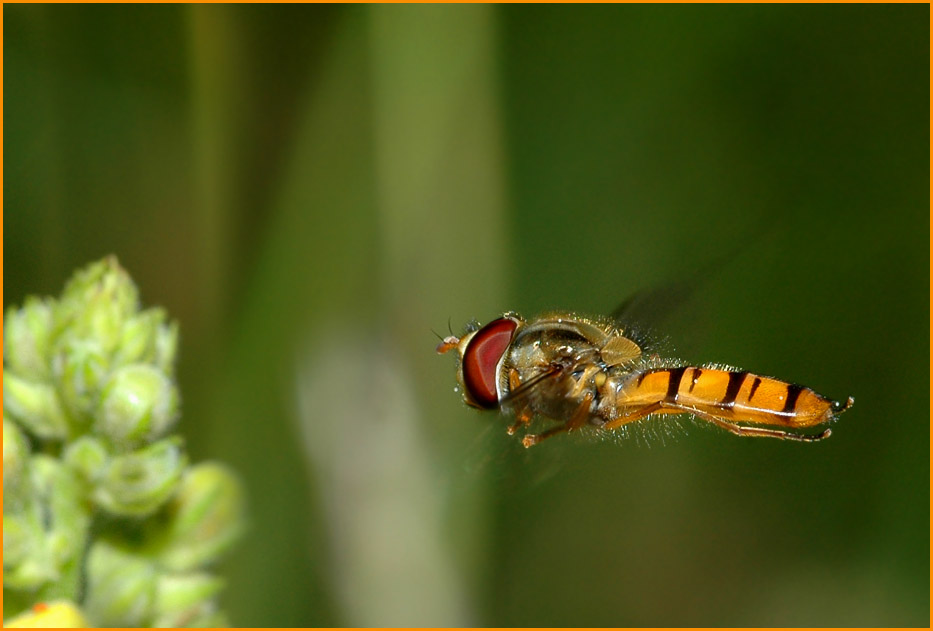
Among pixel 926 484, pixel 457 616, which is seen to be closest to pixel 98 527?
pixel 457 616

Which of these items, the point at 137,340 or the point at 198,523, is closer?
the point at 137,340

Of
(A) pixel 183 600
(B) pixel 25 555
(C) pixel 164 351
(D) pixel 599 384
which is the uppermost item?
(C) pixel 164 351

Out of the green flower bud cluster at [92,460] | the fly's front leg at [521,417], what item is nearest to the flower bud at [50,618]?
the green flower bud cluster at [92,460]

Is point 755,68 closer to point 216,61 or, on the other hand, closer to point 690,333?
point 690,333

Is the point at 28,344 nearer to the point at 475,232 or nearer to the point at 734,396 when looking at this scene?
the point at 734,396

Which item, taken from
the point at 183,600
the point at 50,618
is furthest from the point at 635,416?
the point at 50,618
